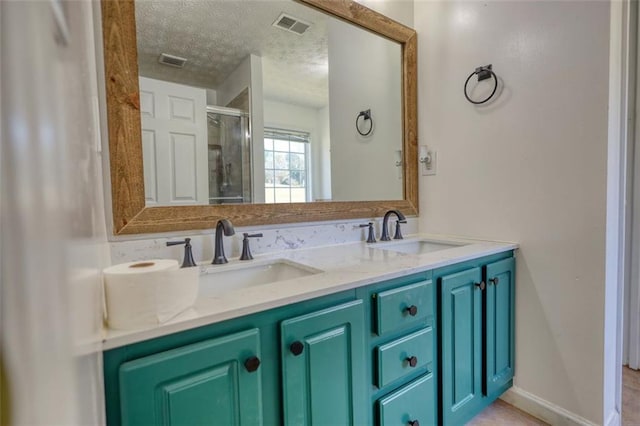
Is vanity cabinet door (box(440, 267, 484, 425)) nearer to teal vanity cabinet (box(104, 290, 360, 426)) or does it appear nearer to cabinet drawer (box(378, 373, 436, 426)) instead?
cabinet drawer (box(378, 373, 436, 426))

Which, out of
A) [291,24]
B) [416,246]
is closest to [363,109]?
[291,24]

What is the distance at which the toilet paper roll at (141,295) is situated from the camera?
61 cm

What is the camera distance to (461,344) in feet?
4.03

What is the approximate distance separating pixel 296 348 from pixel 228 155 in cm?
79

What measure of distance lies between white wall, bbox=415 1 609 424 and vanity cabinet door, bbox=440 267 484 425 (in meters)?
0.34

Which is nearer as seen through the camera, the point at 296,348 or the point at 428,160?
the point at 296,348

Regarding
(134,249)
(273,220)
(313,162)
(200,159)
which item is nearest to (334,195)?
(313,162)

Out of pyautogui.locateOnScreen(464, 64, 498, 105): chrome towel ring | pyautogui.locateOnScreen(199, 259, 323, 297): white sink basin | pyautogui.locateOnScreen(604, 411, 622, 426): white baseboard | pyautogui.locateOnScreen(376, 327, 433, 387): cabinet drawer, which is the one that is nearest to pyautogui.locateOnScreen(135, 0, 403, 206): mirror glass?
pyautogui.locateOnScreen(199, 259, 323, 297): white sink basin

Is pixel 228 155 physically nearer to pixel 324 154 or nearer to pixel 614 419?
pixel 324 154

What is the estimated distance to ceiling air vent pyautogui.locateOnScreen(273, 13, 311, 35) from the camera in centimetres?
136

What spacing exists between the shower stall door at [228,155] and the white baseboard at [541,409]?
1570 mm

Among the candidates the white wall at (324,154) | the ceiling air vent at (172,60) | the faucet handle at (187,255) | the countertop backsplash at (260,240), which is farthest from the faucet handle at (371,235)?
the ceiling air vent at (172,60)

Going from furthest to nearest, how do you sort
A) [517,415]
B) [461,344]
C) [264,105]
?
1. [517,415]
2. [264,105]
3. [461,344]

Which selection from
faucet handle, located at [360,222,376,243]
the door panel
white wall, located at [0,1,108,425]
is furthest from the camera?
faucet handle, located at [360,222,376,243]
